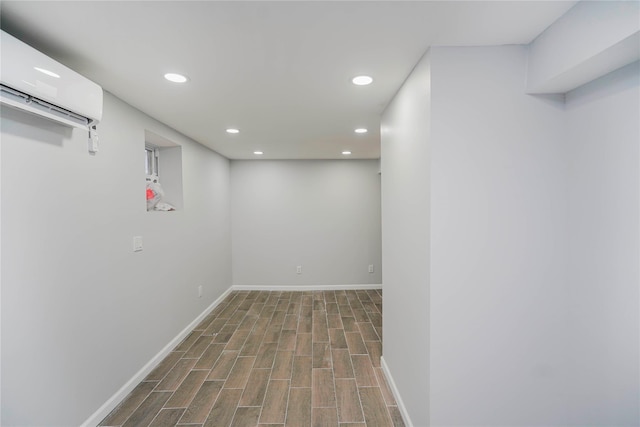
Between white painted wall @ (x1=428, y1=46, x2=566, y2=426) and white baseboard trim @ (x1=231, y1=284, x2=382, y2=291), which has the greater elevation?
white painted wall @ (x1=428, y1=46, x2=566, y2=426)

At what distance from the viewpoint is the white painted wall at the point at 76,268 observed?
1368 millimetres

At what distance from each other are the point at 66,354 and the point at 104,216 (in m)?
0.85

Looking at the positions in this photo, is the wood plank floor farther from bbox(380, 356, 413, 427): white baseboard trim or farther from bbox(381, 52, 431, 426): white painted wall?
bbox(381, 52, 431, 426): white painted wall

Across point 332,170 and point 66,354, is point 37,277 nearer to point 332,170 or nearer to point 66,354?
point 66,354

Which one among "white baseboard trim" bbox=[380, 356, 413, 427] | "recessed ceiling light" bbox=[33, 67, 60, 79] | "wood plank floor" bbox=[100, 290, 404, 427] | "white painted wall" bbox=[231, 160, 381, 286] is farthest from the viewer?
"white painted wall" bbox=[231, 160, 381, 286]

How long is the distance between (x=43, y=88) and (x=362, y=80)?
1622 millimetres

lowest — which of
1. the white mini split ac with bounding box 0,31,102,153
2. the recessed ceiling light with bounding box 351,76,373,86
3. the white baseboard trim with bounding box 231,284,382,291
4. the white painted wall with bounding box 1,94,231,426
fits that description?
the white baseboard trim with bounding box 231,284,382,291

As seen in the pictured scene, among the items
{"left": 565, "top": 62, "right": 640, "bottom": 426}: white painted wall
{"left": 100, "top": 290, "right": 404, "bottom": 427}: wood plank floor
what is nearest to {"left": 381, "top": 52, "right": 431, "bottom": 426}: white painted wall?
{"left": 100, "top": 290, "right": 404, "bottom": 427}: wood plank floor

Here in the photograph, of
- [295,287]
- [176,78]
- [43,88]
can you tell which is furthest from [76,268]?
[295,287]

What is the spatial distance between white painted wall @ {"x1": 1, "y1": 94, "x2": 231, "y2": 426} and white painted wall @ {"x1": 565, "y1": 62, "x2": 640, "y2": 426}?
2655 mm

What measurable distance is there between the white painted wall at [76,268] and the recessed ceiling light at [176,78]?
61 cm

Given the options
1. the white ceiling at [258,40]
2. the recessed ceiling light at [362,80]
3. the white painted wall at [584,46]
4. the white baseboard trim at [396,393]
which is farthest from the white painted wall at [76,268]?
the white painted wall at [584,46]

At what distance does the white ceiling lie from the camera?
1138 mm

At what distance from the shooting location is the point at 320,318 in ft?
12.0
